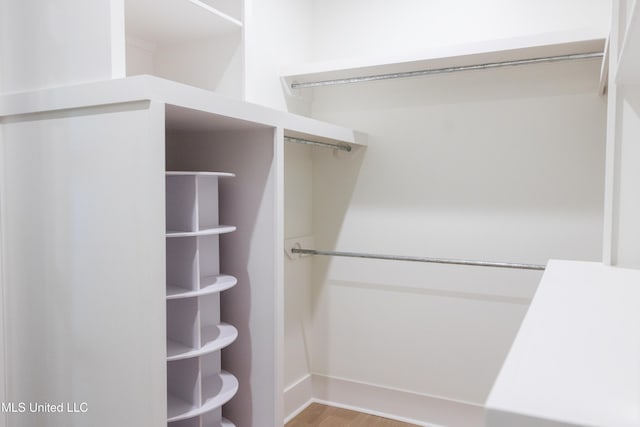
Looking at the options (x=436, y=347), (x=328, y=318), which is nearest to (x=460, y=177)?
(x=436, y=347)

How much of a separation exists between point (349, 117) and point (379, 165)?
304mm

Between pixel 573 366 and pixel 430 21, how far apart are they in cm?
217

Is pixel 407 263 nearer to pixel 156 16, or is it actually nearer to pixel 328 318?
pixel 328 318

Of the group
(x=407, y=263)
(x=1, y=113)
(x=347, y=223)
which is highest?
(x=1, y=113)

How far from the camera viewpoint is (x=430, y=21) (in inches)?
92.1

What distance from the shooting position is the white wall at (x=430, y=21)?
209 cm

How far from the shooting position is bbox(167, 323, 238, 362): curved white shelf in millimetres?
1531

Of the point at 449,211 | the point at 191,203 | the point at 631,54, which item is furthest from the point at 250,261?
the point at 631,54

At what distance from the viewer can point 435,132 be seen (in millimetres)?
2357

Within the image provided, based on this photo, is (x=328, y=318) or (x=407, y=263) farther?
(x=328, y=318)

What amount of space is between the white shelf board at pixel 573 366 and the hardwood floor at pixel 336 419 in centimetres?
186

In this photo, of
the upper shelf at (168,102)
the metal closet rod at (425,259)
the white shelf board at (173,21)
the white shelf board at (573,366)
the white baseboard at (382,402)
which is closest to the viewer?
the white shelf board at (573,366)

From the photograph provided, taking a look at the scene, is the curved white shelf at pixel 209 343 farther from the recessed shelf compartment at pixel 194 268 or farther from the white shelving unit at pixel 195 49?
the white shelving unit at pixel 195 49

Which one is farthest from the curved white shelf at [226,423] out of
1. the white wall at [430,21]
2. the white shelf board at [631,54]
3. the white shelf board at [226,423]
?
the white wall at [430,21]
